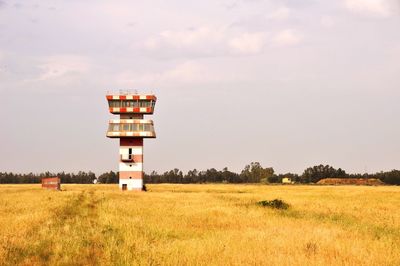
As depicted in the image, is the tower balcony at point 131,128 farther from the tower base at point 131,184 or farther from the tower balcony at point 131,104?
the tower base at point 131,184

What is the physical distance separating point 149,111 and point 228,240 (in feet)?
219

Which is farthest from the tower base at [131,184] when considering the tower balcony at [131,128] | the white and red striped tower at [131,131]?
the tower balcony at [131,128]

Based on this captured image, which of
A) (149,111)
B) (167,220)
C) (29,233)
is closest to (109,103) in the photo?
(149,111)

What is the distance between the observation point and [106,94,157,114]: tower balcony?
83500mm

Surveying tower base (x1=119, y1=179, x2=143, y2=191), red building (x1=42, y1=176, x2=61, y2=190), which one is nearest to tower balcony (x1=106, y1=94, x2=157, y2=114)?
tower base (x1=119, y1=179, x2=143, y2=191)

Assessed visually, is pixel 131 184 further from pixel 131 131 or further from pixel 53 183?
pixel 53 183

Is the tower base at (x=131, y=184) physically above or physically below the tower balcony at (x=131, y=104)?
below

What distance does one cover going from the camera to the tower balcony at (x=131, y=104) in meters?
83.5

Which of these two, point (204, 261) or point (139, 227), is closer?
point (204, 261)

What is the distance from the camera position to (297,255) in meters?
14.6

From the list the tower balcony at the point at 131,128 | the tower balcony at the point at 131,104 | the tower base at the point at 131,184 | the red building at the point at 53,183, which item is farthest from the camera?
the red building at the point at 53,183

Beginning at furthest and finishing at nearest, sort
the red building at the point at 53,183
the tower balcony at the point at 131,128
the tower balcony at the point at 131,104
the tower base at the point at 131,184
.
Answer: the red building at the point at 53,183, the tower balcony at the point at 131,104, the tower base at the point at 131,184, the tower balcony at the point at 131,128

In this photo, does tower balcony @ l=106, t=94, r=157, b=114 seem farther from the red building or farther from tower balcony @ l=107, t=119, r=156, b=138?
the red building

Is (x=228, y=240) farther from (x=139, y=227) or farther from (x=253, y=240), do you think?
(x=139, y=227)
